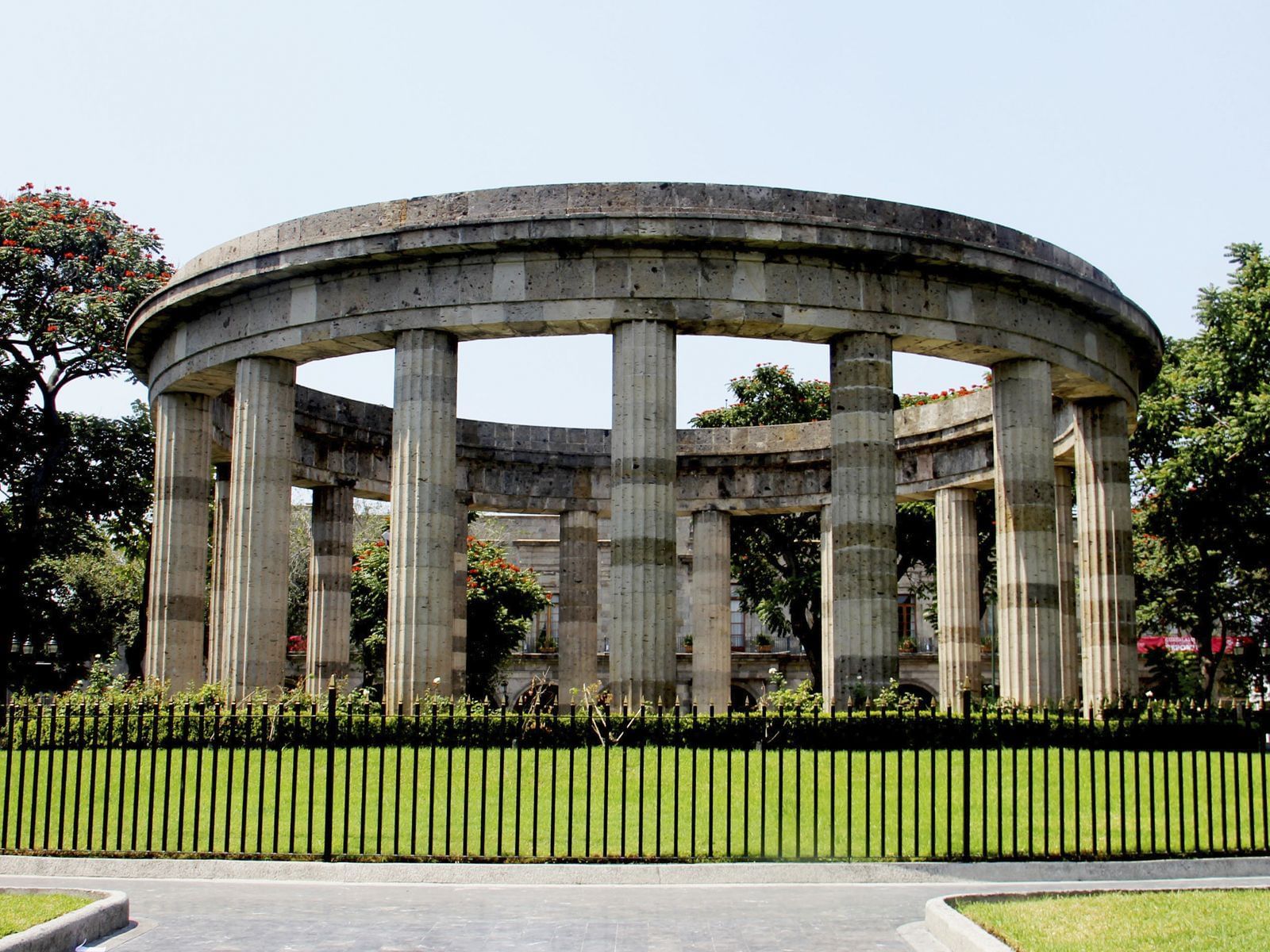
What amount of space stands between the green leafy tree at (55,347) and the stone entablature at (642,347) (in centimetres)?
976

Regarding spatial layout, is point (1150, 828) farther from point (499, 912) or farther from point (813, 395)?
point (813, 395)

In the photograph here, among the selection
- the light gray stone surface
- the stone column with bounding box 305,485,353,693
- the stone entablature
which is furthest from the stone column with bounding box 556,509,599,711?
the light gray stone surface

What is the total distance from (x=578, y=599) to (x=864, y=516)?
15.0 m

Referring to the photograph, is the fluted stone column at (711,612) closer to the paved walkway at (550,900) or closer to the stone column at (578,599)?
the stone column at (578,599)

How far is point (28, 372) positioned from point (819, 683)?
2843 centimetres

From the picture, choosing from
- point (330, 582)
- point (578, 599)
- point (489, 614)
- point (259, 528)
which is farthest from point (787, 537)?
point (259, 528)

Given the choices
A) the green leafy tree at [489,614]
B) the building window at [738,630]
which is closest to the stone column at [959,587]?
the green leafy tree at [489,614]

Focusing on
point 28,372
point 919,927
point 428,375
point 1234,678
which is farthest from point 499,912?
point 1234,678

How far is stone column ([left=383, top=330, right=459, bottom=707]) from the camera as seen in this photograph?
1071 inches

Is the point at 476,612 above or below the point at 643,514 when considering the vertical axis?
below

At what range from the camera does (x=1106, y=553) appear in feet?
107

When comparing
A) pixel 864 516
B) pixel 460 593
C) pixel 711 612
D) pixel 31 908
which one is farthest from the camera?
pixel 711 612

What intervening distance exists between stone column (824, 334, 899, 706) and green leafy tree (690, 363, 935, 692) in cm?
2222

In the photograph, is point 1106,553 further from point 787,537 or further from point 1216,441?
point 787,537
